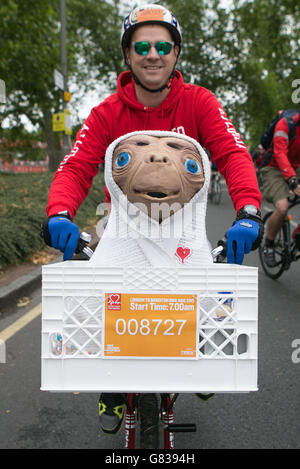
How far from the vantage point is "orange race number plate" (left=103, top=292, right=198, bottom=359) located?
151cm

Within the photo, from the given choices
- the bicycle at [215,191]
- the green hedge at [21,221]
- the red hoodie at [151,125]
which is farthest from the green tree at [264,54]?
the red hoodie at [151,125]

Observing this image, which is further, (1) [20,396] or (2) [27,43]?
(2) [27,43]

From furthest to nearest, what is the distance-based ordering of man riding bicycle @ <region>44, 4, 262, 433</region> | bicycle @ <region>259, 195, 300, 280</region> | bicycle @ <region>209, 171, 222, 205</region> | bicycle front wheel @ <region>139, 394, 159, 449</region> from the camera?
bicycle @ <region>209, 171, 222, 205</region> → bicycle @ <region>259, 195, 300, 280</region> → man riding bicycle @ <region>44, 4, 262, 433</region> → bicycle front wheel @ <region>139, 394, 159, 449</region>

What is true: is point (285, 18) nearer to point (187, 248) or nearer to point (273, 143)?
point (273, 143)

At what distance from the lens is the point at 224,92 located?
102 ft

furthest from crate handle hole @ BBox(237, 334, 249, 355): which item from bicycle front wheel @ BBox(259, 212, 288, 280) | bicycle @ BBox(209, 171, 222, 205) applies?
bicycle @ BBox(209, 171, 222, 205)

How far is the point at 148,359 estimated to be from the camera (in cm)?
152

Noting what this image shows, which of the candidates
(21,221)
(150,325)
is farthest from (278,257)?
(150,325)

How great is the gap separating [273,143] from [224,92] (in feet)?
90.1

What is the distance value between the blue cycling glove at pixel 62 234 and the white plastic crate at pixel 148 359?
289mm

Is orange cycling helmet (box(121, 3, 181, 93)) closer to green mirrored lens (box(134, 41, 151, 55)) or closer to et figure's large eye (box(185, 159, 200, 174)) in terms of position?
green mirrored lens (box(134, 41, 151, 55))

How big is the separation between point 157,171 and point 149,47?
83cm
